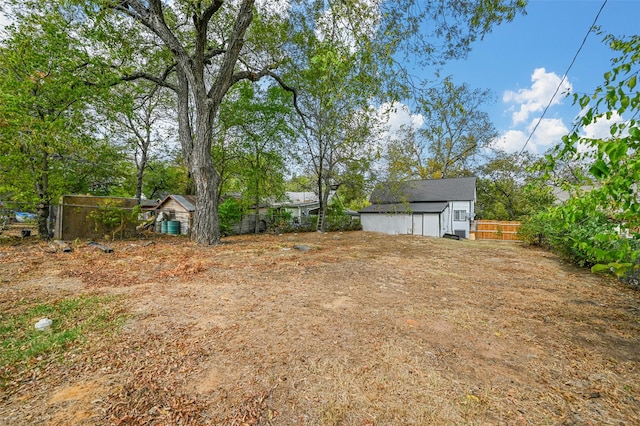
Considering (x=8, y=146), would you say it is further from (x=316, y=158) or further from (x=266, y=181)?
(x=316, y=158)

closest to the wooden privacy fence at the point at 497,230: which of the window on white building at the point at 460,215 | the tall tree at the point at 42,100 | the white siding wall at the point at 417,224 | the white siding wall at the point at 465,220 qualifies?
the white siding wall at the point at 465,220

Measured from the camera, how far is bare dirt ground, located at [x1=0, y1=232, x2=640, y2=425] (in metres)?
1.58

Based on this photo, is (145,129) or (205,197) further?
(145,129)

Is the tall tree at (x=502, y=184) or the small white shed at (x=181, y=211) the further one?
the tall tree at (x=502, y=184)

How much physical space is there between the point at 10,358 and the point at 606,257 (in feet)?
12.9

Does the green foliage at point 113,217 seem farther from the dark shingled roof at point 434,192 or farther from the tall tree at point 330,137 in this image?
the dark shingled roof at point 434,192

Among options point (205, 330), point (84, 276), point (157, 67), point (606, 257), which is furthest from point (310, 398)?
point (157, 67)

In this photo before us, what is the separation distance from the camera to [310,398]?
1.68 m


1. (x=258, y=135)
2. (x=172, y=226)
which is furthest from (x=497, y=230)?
(x=172, y=226)

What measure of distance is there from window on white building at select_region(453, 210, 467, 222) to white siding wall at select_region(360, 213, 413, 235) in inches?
120

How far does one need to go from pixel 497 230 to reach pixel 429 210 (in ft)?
14.1

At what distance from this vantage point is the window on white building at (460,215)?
18.6 meters

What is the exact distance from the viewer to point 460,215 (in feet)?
61.6

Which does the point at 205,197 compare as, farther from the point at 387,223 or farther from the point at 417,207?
the point at 417,207
